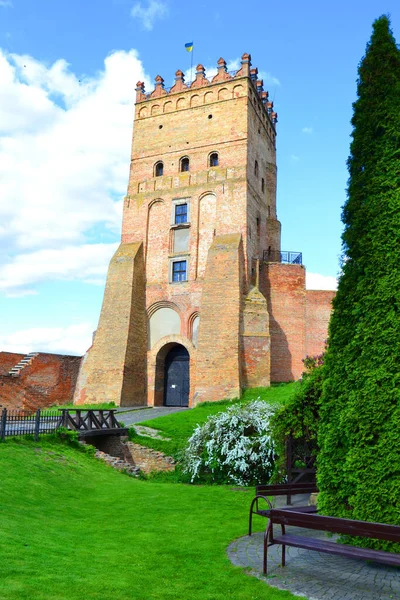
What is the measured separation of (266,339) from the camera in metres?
25.1

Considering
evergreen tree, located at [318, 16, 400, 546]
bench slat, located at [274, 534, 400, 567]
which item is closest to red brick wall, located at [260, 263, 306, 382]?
evergreen tree, located at [318, 16, 400, 546]

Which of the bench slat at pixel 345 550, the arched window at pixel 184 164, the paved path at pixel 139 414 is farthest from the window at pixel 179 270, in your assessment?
the bench slat at pixel 345 550

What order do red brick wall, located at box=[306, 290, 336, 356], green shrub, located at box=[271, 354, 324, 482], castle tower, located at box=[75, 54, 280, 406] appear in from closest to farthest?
1. green shrub, located at box=[271, 354, 324, 482]
2. castle tower, located at box=[75, 54, 280, 406]
3. red brick wall, located at box=[306, 290, 336, 356]

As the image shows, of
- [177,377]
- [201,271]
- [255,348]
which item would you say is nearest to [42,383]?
[177,377]

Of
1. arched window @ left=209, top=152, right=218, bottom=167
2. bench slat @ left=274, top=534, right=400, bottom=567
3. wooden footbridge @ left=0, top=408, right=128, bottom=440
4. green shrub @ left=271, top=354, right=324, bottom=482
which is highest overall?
arched window @ left=209, top=152, right=218, bottom=167

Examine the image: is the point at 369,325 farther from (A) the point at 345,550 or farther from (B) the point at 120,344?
(B) the point at 120,344

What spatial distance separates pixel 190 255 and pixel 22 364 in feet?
33.7

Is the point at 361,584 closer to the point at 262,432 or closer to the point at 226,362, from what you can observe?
the point at 262,432

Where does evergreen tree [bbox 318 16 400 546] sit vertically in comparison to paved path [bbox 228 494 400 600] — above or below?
above

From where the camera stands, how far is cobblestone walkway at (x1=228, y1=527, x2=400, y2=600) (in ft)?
18.4

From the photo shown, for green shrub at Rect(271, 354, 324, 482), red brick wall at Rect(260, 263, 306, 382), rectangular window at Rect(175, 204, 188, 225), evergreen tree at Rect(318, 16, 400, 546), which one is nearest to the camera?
evergreen tree at Rect(318, 16, 400, 546)

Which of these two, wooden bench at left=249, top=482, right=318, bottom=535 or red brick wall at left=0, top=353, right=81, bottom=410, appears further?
red brick wall at left=0, top=353, right=81, bottom=410

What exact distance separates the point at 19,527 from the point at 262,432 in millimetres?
8829

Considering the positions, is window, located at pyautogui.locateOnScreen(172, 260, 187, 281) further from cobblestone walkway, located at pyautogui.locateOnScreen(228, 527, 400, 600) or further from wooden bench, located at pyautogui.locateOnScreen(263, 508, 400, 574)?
wooden bench, located at pyautogui.locateOnScreen(263, 508, 400, 574)
